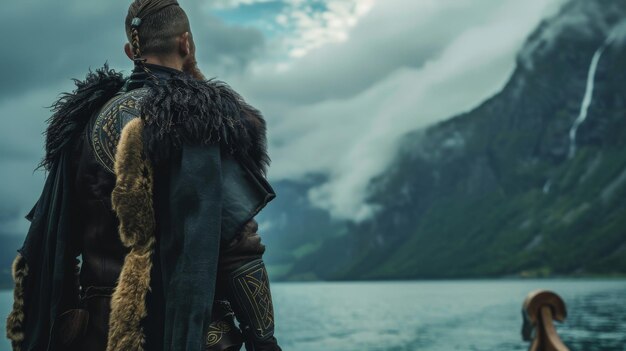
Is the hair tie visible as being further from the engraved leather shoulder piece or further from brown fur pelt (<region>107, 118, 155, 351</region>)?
brown fur pelt (<region>107, 118, 155, 351</region>)

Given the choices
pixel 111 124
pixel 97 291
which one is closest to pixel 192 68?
pixel 111 124

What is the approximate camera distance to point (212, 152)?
9.40 ft

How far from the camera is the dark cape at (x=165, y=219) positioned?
274 centimetres

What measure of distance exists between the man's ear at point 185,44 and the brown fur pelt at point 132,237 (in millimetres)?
519

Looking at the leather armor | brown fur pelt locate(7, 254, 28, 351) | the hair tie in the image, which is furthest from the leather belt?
the hair tie

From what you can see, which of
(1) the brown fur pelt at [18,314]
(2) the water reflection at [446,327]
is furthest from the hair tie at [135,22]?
(2) the water reflection at [446,327]

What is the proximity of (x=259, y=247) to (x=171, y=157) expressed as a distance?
49 centimetres

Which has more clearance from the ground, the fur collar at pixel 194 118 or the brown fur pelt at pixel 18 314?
the fur collar at pixel 194 118

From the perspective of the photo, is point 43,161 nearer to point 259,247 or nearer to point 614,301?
point 259,247

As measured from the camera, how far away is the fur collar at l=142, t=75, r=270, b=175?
286cm

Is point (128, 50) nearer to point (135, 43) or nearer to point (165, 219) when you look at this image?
point (135, 43)

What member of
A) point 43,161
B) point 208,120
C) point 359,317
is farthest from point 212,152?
point 359,317

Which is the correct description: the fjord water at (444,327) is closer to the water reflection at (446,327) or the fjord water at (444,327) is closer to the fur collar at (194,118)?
the water reflection at (446,327)

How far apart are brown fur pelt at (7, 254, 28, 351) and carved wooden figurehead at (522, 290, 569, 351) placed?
3.56 metres
